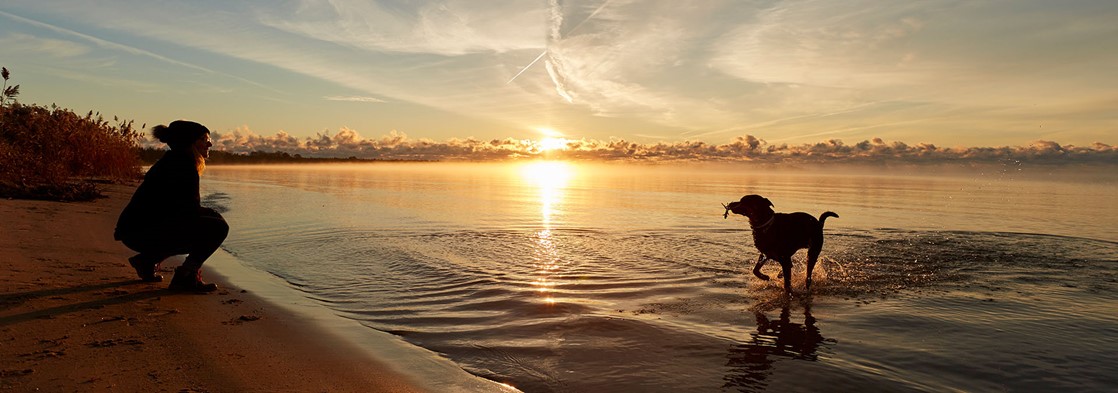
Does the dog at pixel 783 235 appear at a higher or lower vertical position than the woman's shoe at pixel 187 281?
higher

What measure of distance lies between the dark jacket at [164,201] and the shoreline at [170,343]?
0.82m

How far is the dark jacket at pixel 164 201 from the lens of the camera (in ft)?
24.4

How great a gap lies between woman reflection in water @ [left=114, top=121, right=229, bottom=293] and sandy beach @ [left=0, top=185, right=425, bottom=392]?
0.41m

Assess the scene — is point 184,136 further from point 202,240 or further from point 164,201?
point 202,240

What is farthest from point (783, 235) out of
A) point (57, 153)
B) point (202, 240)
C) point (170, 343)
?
point (57, 153)

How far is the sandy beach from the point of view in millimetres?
4281

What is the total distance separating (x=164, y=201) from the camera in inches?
295

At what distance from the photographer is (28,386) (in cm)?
394

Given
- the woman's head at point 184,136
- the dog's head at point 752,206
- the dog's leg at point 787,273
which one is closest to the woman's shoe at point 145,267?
the woman's head at point 184,136

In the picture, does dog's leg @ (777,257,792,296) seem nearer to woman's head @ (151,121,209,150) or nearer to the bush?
woman's head @ (151,121,209,150)

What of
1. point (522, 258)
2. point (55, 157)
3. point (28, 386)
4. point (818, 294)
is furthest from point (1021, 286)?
point (55, 157)

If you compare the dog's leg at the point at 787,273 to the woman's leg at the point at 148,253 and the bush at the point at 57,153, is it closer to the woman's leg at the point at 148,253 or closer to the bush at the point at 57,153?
the woman's leg at the point at 148,253

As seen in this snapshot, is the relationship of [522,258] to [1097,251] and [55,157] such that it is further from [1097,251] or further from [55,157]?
[55,157]

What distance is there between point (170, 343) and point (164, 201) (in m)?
3.16
